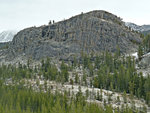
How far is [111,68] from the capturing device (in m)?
150

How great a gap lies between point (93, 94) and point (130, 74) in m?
31.6

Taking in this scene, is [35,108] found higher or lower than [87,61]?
lower

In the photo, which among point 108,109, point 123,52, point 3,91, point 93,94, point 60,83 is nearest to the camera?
point 108,109

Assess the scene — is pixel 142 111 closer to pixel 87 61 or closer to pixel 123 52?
pixel 87 61

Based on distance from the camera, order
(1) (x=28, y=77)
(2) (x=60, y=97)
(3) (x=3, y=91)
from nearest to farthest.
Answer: (2) (x=60, y=97) → (3) (x=3, y=91) → (1) (x=28, y=77)

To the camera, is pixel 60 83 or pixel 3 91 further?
pixel 60 83

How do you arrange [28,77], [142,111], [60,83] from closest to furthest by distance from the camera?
[142,111]
[60,83]
[28,77]

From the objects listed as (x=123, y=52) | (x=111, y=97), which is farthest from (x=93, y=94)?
(x=123, y=52)

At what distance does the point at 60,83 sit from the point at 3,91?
36.9 m

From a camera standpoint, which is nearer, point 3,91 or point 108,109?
point 108,109

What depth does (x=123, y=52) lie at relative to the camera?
195 metres

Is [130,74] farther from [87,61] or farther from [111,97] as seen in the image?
[87,61]

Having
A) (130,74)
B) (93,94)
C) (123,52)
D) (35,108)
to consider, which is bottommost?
(35,108)

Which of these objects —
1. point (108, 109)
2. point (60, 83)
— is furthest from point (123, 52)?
point (108, 109)
